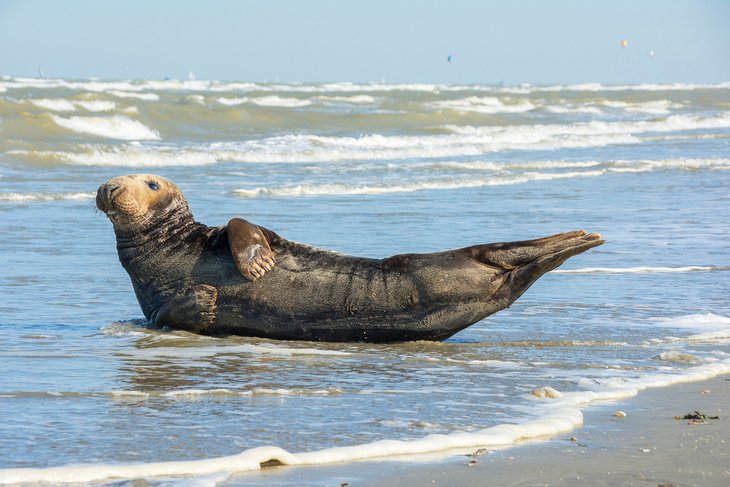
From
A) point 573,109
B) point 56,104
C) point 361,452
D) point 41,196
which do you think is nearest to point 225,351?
point 361,452

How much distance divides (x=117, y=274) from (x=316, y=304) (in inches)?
127

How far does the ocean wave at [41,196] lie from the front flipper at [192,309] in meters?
8.44

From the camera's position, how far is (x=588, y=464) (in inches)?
168

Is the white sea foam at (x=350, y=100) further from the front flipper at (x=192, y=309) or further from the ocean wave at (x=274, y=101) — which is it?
the front flipper at (x=192, y=309)

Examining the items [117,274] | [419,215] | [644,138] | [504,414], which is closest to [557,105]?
[644,138]

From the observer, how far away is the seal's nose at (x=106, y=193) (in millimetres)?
6887

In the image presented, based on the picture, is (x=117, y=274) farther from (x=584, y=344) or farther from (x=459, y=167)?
(x=459, y=167)

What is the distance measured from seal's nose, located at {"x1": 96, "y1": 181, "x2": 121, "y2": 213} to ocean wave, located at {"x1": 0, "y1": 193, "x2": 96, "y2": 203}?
815 centimetres

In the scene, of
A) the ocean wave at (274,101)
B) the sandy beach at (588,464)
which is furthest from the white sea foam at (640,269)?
the ocean wave at (274,101)

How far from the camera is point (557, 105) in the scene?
55156mm

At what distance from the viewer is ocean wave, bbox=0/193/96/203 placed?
14.9m

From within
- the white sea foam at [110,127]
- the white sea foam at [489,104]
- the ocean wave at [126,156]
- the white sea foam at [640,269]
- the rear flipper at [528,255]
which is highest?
the white sea foam at [489,104]

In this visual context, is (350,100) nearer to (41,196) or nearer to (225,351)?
(41,196)

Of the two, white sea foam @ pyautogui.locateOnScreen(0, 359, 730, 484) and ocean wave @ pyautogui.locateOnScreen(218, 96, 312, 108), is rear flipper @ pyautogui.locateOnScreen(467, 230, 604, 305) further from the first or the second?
ocean wave @ pyautogui.locateOnScreen(218, 96, 312, 108)
